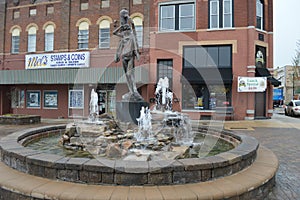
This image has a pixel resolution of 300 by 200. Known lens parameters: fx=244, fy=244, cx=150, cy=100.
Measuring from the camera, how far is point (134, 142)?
6281 mm

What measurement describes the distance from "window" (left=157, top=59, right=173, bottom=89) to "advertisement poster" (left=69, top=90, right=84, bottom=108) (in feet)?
23.8

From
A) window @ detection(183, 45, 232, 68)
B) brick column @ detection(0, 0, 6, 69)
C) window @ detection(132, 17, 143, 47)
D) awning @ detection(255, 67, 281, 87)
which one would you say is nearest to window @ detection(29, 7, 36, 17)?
brick column @ detection(0, 0, 6, 69)

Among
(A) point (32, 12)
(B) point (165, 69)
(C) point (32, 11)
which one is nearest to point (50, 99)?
(A) point (32, 12)

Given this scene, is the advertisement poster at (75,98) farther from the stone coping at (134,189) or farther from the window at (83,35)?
the stone coping at (134,189)

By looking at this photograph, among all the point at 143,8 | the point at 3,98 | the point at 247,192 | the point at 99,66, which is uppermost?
the point at 143,8

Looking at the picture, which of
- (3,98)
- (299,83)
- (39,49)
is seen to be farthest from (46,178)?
(299,83)

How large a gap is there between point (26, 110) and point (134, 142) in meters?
20.1

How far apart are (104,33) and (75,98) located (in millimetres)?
6311

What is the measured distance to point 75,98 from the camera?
21844 millimetres

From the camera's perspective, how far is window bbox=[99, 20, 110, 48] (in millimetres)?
21109

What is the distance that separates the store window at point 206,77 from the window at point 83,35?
342 inches

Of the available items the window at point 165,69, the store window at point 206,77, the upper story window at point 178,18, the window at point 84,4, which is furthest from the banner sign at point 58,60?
the store window at point 206,77

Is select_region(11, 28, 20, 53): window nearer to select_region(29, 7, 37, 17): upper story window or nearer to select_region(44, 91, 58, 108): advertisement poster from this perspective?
select_region(29, 7, 37, 17): upper story window

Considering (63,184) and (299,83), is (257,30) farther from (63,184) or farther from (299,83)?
(299,83)
